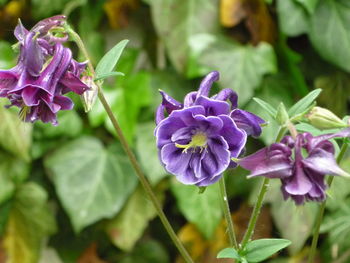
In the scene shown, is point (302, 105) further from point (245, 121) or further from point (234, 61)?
point (234, 61)

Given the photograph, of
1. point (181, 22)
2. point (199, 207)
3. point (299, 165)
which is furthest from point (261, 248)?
point (181, 22)

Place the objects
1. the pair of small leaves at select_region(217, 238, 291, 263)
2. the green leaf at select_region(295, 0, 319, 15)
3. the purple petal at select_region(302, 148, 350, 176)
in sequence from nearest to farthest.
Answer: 1. the purple petal at select_region(302, 148, 350, 176)
2. the pair of small leaves at select_region(217, 238, 291, 263)
3. the green leaf at select_region(295, 0, 319, 15)

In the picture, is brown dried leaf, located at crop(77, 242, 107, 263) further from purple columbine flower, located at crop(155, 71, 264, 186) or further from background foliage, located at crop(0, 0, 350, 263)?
purple columbine flower, located at crop(155, 71, 264, 186)

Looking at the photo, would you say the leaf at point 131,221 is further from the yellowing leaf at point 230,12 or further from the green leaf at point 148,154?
the yellowing leaf at point 230,12

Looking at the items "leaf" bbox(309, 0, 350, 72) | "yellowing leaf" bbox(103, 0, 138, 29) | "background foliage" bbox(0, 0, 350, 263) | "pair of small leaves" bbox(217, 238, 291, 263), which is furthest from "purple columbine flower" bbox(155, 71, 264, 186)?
"yellowing leaf" bbox(103, 0, 138, 29)

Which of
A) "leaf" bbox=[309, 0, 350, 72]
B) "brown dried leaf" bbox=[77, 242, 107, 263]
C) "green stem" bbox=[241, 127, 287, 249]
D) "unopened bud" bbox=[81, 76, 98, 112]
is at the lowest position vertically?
"brown dried leaf" bbox=[77, 242, 107, 263]

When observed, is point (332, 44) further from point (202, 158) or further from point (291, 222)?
point (202, 158)

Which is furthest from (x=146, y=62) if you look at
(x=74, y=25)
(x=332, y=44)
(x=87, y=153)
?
(x=332, y=44)
